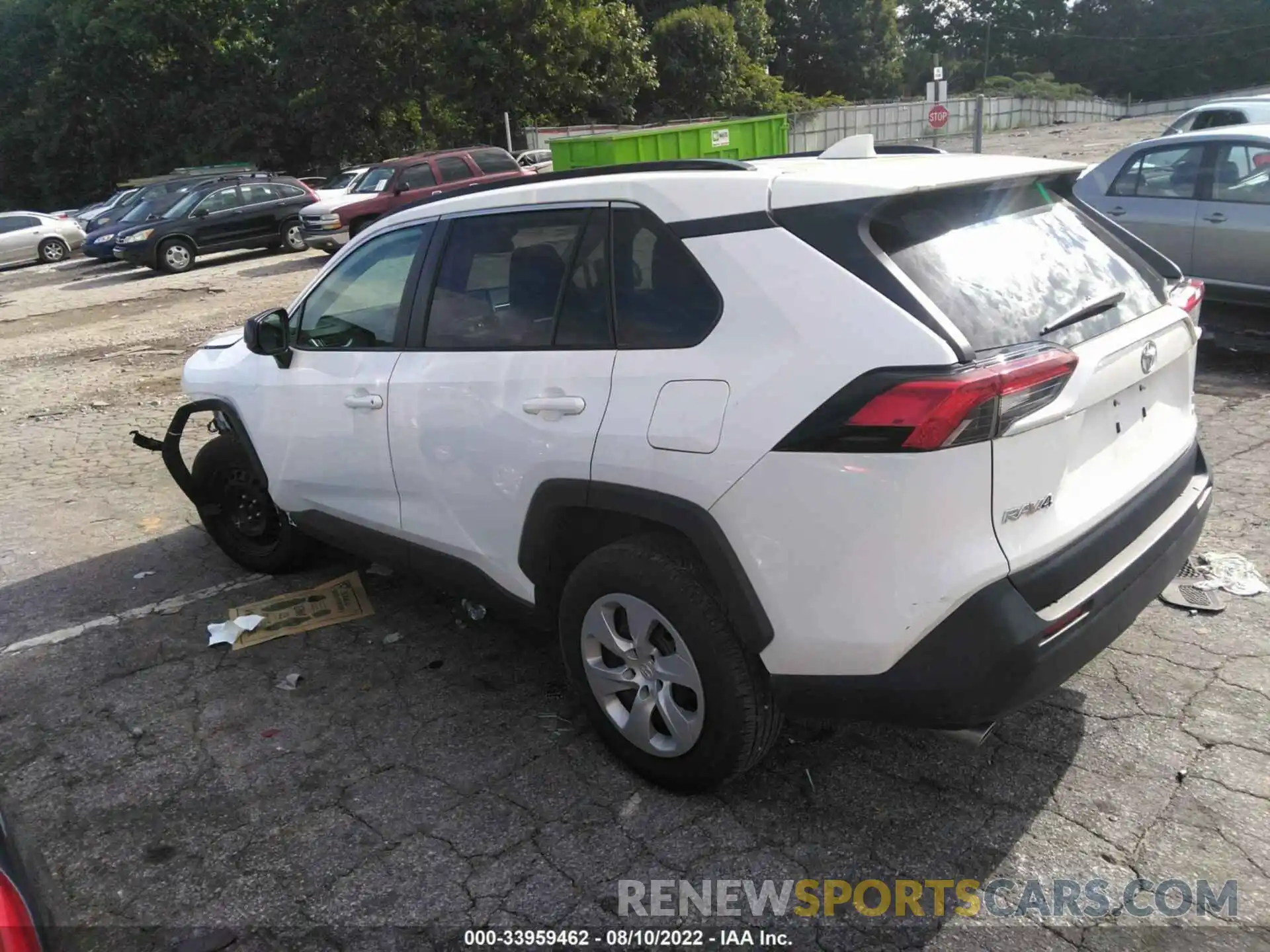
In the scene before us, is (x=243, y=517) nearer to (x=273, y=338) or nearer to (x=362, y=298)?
(x=273, y=338)

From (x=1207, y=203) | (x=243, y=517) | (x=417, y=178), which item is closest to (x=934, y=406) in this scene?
(x=243, y=517)

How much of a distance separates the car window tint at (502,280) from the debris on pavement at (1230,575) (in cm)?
290

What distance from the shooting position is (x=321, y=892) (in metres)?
2.68

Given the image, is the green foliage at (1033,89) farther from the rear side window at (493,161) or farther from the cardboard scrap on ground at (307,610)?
the cardboard scrap on ground at (307,610)

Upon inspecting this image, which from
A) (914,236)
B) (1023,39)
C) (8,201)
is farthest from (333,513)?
(1023,39)

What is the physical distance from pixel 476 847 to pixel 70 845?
4.24ft

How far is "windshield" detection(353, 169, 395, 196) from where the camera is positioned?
18922 mm

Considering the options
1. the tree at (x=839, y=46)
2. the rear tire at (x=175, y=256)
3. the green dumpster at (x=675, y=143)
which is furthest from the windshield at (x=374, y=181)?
the tree at (x=839, y=46)

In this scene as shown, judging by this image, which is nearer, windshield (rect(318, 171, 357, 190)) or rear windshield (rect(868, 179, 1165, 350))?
rear windshield (rect(868, 179, 1165, 350))

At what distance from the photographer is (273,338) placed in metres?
4.06

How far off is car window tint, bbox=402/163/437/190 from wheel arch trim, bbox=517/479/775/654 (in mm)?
16933

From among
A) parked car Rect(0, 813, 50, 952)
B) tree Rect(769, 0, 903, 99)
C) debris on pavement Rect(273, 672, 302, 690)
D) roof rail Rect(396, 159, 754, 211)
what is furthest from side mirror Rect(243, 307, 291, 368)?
tree Rect(769, 0, 903, 99)

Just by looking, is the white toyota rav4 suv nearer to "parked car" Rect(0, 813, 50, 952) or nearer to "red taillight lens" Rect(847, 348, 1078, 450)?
"red taillight lens" Rect(847, 348, 1078, 450)

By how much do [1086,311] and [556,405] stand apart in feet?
4.88
